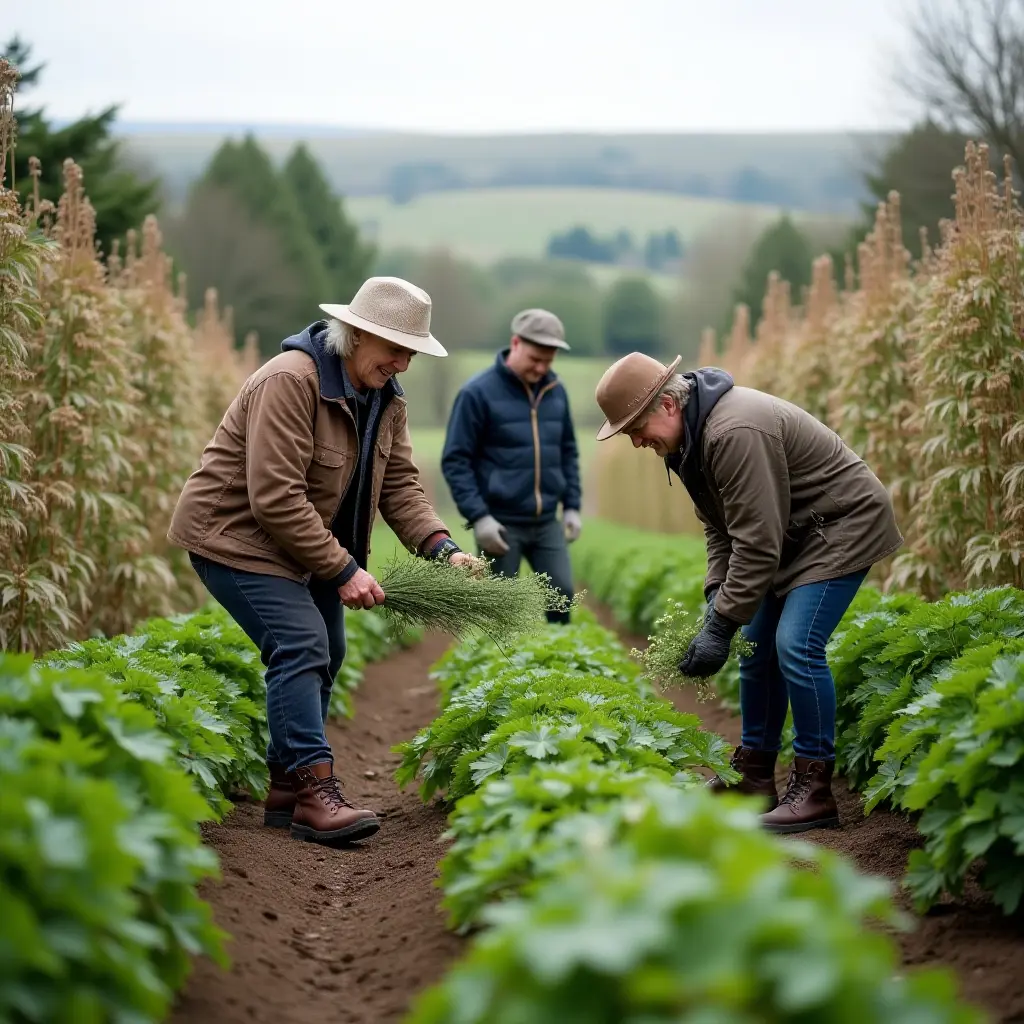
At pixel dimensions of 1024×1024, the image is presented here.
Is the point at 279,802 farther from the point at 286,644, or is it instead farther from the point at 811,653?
the point at 811,653

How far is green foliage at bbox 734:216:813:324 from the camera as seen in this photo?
4809cm

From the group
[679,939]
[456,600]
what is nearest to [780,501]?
[456,600]

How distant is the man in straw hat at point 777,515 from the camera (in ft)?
16.7

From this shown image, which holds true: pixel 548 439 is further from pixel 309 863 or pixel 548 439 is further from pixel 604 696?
pixel 309 863

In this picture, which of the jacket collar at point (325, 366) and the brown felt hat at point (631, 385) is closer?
the brown felt hat at point (631, 385)

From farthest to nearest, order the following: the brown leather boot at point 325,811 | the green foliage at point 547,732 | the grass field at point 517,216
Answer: the grass field at point 517,216
the brown leather boot at point 325,811
the green foliage at point 547,732

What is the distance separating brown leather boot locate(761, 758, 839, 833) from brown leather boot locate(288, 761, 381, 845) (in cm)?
172

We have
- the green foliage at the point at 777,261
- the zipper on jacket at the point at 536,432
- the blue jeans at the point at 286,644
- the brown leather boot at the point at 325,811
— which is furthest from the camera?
the green foliage at the point at 777,261

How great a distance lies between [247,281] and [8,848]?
1830 inches

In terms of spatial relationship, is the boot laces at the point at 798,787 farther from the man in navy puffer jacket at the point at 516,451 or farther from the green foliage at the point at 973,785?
the man in navy puffer jacket at the point at 516,451

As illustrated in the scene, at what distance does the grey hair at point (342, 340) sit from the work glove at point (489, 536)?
2625 mm

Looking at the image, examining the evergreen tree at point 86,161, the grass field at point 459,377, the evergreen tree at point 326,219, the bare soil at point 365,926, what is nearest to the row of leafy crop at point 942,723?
the bare soil at point 365,926

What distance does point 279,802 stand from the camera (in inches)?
222

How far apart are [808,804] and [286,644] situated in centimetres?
233
